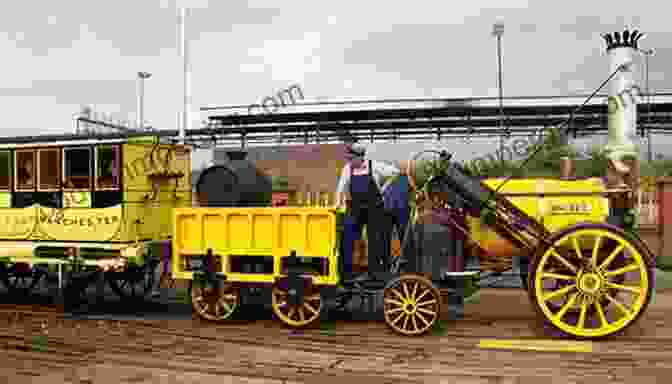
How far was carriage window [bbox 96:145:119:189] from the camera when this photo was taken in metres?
8.14

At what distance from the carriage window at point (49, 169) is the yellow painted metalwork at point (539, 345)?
21.3 feet

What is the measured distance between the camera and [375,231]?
283 inches

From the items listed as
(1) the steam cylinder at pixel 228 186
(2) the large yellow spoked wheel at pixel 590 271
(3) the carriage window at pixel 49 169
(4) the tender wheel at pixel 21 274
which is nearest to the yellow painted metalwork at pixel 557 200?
(2) the large yellow spoked wheel at pixel 590 271

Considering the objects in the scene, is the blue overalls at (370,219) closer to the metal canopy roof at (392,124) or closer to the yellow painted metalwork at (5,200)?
the yellow painted metalwork at (5,200)

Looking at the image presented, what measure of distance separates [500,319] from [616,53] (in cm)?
1141

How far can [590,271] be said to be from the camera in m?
6.39

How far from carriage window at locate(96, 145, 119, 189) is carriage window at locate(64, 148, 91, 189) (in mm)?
168

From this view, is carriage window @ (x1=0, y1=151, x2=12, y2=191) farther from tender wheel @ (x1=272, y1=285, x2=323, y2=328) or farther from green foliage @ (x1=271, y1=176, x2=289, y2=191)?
green foliage @ (x1=271, y1=176, x2=289, y2=191)

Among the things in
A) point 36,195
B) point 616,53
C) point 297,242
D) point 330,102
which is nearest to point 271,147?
point 330,102

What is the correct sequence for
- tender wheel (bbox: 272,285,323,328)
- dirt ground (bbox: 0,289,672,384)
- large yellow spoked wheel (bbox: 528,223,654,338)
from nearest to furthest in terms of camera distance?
dirt ground (bbox: 0,289,672,384)
large yellow spoked wheel (bbox: 528,223,654,338)
tender wheel (bbox: 272,285,323,328)

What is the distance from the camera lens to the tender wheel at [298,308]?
23.4ft

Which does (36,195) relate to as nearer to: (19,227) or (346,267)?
(19,227)

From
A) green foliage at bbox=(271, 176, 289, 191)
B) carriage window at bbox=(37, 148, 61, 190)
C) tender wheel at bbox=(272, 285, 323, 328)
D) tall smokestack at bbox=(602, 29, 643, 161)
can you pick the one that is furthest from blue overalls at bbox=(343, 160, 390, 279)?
green foliage at bbox=(271, 176, 289, 191)

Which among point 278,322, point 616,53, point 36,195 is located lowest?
point 278,322
